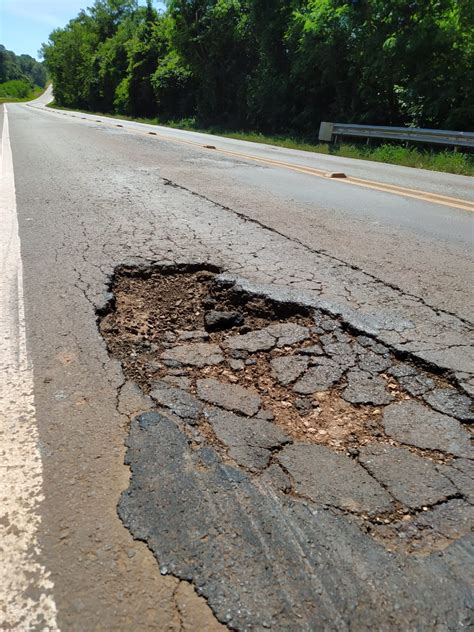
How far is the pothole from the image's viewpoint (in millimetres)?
1769

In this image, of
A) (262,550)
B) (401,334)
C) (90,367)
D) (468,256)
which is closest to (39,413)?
(90,367)

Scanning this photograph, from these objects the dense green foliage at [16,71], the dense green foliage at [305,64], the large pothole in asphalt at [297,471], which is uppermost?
the dense green foliage at [16,71]

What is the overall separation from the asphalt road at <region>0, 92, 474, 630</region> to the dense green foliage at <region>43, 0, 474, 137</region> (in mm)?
9420

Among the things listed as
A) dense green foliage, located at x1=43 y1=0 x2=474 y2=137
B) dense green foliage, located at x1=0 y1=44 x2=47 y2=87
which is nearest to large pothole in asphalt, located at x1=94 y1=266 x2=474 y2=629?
dense green foliage, located at x1=43 y1=0 x2=474 y2=137

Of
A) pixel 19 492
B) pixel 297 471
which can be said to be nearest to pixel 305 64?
pixel 297 471

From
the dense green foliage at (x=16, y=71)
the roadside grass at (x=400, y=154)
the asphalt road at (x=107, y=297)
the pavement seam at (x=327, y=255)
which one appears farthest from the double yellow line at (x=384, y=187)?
the dense green foliage at (x=16, y=71)

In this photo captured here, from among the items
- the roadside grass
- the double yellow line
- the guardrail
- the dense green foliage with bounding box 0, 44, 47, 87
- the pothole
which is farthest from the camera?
the dense green foliage with bounding box 0, 44, 47, 87

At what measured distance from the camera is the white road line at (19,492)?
4.34 ft

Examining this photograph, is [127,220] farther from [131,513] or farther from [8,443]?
[131,513]

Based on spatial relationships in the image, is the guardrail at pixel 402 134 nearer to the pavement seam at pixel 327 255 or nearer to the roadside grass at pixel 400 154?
the roadside grass at pixel 400 154

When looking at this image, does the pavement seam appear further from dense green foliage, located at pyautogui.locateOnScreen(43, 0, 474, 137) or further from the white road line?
dense green foliage, located at pyautogui.locateOnScreen(43, 0, 474, 137)

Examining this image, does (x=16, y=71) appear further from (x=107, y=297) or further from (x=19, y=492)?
(x=19, y=492)

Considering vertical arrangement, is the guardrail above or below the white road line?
above

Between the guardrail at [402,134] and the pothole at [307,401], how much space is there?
41.6ft
